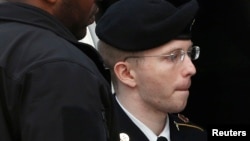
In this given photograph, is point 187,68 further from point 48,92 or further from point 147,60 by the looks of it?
point 48,92

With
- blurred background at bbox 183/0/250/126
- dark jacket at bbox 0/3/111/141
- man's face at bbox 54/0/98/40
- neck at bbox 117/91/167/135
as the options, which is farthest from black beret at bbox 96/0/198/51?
blurred background at bbox 183/0/250/126

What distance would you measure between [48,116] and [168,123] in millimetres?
1129

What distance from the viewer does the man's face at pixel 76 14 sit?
1600 millimetres

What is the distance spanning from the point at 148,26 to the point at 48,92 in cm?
97

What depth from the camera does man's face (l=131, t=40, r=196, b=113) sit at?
2.34m

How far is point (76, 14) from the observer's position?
1.64m

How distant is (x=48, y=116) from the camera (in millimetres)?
1387

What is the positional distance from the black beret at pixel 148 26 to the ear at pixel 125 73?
6 cm

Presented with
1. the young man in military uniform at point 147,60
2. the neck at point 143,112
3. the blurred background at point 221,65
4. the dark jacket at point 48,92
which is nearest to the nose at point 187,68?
the young man in military uniform at point 147,60

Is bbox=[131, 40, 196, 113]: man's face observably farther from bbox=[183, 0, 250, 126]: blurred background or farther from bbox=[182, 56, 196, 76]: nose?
bbox=[183, 0, 250, 126]: blurred background

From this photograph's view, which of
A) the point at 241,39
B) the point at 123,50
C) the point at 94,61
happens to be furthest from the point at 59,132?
the point at 241,39

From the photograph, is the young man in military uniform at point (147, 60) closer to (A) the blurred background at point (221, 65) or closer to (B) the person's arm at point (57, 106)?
(B) the person's arm at point (57, 106)

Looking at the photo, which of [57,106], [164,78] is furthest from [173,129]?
[57,106]

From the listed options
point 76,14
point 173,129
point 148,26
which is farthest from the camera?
point 173,129
